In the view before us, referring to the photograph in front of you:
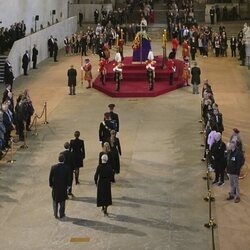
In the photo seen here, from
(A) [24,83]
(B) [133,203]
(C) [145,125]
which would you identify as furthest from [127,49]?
(B) [133,203]

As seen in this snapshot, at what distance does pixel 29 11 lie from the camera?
35.1m

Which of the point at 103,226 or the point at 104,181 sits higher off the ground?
the point at 104,181

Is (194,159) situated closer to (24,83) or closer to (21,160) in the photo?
(21,160)

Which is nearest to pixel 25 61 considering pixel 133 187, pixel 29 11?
pixel 29 11

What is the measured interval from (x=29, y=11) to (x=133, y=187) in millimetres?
23228

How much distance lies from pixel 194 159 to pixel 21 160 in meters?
4.67

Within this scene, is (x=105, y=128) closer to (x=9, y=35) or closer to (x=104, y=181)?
(x=104, y=181)

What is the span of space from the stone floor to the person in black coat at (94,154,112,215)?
395 millimetres

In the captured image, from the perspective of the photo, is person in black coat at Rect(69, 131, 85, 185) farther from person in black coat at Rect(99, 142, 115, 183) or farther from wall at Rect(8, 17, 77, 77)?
wall at Rect(8, 17, 77, 77)

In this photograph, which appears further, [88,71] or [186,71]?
[186,71]

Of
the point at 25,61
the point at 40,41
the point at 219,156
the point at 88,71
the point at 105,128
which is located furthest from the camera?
the point at 40,41

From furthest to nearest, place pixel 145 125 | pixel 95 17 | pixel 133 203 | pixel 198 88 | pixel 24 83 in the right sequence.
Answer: pixel 95 17 < pixel 24 83 < pixel 198 88 < pixel 145 125 < pixel 133 203

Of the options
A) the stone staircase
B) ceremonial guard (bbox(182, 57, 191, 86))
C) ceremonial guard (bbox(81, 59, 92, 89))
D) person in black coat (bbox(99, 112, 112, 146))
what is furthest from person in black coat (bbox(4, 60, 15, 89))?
person in black coat (bbox(99, 112, 112, 146))

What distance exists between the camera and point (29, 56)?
31578 mm
